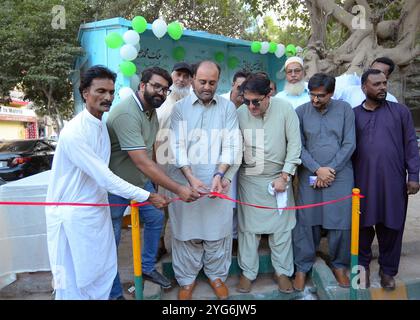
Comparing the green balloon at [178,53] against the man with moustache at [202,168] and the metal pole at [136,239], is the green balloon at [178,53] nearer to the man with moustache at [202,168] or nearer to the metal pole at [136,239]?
the man with moustache at [202,168]

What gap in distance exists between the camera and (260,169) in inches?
123

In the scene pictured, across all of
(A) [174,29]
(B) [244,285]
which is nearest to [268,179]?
(B) [244,285]

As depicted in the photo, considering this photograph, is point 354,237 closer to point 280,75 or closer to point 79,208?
point 79,208

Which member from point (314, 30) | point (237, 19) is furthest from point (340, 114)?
point (237, 19)

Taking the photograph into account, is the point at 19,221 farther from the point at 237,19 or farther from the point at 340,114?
the point at 237,19

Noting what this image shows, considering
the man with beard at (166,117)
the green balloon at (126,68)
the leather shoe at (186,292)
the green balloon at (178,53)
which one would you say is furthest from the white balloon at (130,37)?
the leather shoe at (186,292)

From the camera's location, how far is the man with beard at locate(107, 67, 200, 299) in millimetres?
2682

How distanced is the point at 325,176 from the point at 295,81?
4.12 ft

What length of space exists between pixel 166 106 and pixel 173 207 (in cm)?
121

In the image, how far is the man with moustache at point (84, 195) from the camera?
2.34 metres

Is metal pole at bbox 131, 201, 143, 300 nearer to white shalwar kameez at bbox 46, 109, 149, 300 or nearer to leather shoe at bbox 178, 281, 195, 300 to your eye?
white shalwar kameez at bbox 46, 109, 149, 300

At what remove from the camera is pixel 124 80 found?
6066mm

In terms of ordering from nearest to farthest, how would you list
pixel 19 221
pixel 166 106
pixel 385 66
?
pixel 19 221, pixel 385 66, pixel 166 106

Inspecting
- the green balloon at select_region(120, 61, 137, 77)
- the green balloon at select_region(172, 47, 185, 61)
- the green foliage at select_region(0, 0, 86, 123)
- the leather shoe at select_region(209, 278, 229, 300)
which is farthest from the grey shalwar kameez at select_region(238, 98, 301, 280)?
the green foliage at select_region(0, 0, 86, 123)
